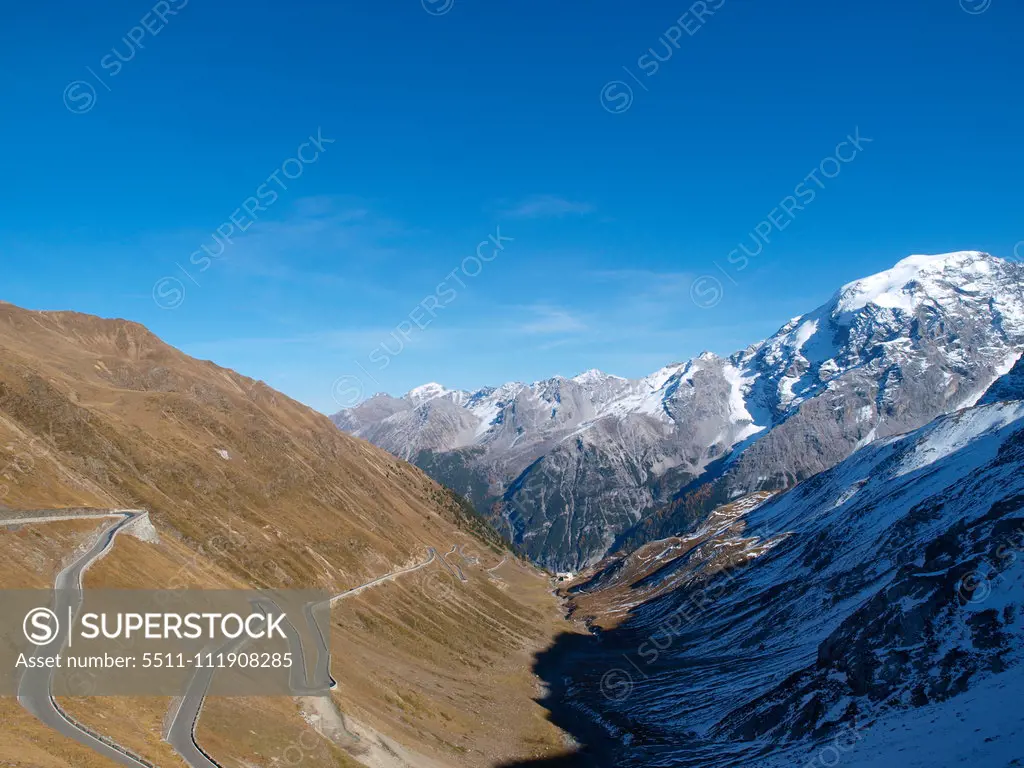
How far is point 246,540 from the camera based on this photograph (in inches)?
4892

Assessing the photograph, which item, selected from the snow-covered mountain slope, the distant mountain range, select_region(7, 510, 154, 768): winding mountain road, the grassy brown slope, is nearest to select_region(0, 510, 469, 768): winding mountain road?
select_region(7, 510, 154, 768): winding mountain road

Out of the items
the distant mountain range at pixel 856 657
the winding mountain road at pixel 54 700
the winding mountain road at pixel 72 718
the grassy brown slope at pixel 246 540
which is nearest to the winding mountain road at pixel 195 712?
the winding mountain road at pixel 72 718

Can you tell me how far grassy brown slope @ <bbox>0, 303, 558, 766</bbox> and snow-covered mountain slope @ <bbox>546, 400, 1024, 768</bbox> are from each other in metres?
20.1

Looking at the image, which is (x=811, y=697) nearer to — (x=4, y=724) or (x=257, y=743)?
(x=257, y=743)

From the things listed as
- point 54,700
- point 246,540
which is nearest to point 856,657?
point 54,700

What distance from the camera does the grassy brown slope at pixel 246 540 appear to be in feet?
253

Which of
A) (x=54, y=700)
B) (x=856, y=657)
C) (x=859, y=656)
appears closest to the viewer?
(x=54, y=700)

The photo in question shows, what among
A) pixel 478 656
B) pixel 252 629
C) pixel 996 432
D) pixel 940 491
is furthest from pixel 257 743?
pixel 996 432

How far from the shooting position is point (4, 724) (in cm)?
4141

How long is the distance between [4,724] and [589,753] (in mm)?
81681

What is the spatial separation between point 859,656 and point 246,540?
101056mm

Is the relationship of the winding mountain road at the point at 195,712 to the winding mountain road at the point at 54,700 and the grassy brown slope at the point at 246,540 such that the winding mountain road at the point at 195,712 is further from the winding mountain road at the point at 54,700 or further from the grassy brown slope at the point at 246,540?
the winding mountain road at the point at 54,700

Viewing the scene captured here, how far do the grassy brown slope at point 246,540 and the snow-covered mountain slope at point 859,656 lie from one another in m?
20.1

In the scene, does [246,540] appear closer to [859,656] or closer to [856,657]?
[856,657]
